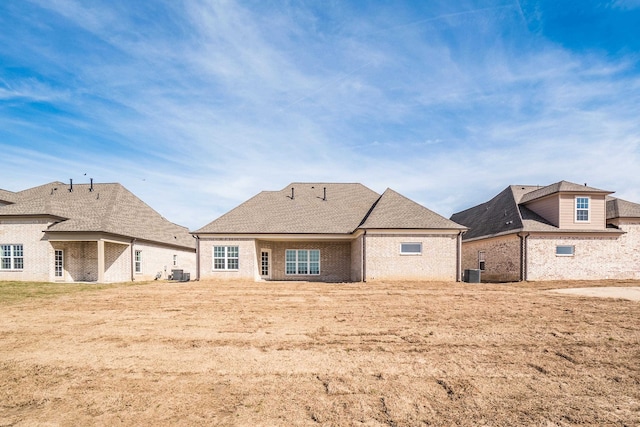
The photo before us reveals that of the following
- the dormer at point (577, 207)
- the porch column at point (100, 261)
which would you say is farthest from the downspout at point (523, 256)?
the porch column at point (100, 261)

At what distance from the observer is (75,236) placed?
2073 cm

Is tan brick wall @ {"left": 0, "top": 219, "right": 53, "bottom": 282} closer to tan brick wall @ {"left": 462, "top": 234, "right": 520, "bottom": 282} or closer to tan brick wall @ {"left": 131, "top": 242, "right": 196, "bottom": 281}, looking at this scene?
tan brick wall @ {"left": 131, "top": 242, "right": 196, "bottom": 281}

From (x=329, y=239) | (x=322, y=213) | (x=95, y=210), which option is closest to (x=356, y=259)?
(x=329, y=239)

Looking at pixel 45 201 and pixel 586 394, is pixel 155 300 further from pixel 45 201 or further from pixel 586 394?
pixel 45 201

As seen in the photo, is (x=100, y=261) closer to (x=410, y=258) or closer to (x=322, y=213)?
(x=322, y=213)

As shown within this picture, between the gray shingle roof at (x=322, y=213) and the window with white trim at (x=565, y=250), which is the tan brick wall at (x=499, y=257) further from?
the gray shingle roof at (x=322, y=213)

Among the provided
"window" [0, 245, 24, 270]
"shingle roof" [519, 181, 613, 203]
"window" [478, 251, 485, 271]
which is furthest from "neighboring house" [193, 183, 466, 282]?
"window" [0, 245, 24, 270]

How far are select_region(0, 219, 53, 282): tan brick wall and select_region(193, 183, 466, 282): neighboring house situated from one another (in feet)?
30.7

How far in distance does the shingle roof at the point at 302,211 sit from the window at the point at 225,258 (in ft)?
3.67

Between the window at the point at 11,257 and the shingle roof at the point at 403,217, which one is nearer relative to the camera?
the shingle roof at the point at 403,217

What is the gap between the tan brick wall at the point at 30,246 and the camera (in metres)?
20.9

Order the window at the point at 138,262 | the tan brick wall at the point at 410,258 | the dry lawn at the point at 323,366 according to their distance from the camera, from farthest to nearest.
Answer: the window at the point at 138,262 < the tan brick wall at the point at 410,258 < the dry lawn at the point at 323,366

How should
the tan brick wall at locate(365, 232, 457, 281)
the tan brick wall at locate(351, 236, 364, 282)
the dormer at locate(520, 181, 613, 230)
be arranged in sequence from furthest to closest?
1. the dormer at locate(520, 181, 613, 230)
2. the tan brick wall at locate(351, 236, 364, 282)
3. the tan brick wall at locate(365, 232, 457, 281)

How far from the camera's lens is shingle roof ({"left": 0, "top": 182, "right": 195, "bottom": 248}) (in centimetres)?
2114
